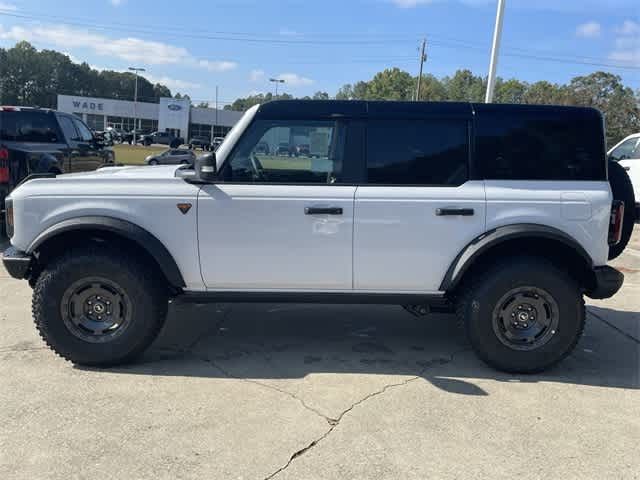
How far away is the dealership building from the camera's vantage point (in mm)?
68688

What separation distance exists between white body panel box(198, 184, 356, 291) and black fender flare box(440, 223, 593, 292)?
2.62 feet

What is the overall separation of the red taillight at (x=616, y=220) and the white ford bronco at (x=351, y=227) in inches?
0.5

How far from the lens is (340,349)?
4.45 metres

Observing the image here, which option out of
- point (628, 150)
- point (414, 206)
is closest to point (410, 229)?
point (414, 206)

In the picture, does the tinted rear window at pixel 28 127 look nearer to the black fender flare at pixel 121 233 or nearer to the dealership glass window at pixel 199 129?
the black fender flare at pixel 121 233

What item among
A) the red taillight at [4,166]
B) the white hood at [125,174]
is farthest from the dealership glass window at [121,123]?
the white hood at [125,174]

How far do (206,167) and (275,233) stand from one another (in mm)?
677

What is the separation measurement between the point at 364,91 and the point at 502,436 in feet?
309

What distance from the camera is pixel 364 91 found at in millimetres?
93062

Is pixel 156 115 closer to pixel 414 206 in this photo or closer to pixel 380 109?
pixel 380 109

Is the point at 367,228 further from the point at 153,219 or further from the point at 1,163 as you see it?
the point at 1,163

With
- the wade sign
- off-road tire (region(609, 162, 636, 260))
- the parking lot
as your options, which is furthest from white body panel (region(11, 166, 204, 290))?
the wade sign

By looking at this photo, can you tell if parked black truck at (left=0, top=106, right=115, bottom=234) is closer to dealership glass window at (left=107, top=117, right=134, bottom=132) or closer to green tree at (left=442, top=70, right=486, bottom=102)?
dealership glass window at (left=107, top=117, right=134, bottom=132)

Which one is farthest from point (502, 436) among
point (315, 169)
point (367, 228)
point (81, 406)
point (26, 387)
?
point (26, 387)
